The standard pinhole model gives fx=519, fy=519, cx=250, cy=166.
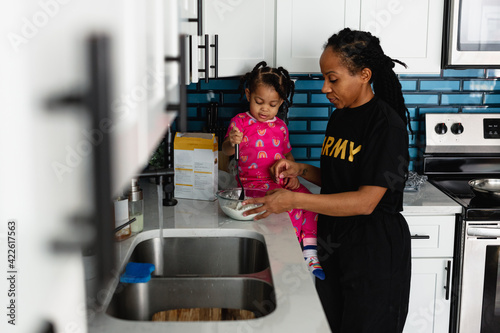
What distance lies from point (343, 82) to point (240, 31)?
693 mm

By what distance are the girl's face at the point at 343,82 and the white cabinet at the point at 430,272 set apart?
808mm

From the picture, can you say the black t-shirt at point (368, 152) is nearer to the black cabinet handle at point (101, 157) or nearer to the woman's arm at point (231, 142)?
the woman's arm at point (231, 142)

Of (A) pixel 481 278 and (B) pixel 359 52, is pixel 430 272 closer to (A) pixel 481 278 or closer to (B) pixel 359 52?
(A) pixel 481 278

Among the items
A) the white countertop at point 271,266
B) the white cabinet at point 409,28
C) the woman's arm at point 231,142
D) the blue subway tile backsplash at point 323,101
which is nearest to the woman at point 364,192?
the white countertop at point 271,266

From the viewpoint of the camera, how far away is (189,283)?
156 centimetres

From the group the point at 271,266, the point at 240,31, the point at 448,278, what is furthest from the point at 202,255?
the point at 448,278

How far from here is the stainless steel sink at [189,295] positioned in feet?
4.95

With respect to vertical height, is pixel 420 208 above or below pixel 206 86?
below

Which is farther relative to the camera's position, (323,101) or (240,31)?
(323,101)

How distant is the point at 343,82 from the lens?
1890 millimetres

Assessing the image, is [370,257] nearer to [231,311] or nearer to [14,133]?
[231,311]

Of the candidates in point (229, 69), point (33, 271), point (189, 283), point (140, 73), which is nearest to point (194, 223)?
point (189, 283)

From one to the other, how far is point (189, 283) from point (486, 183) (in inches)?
69.3

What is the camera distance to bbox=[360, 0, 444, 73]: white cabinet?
8.10ft
